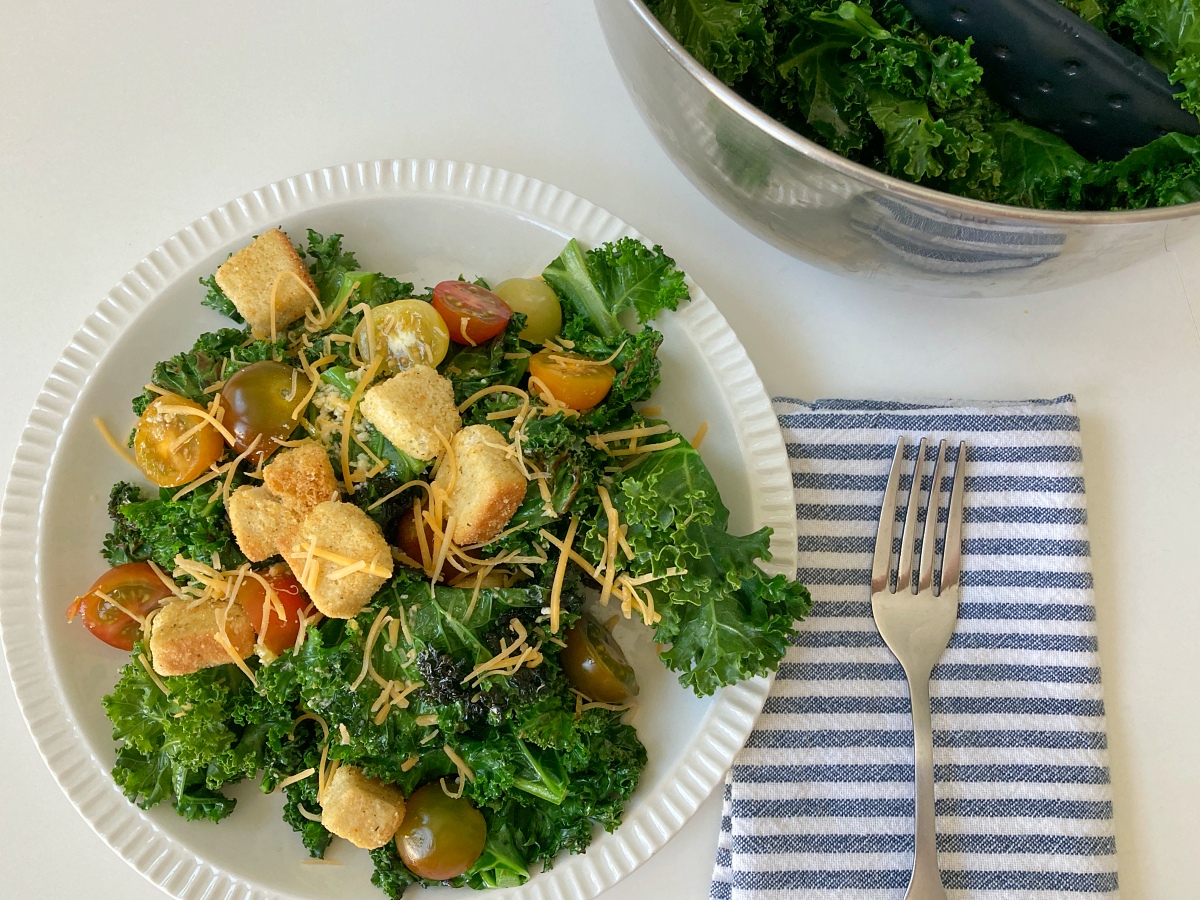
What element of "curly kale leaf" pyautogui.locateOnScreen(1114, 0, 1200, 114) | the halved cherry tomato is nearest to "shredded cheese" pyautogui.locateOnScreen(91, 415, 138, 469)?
the halved cherry tomato

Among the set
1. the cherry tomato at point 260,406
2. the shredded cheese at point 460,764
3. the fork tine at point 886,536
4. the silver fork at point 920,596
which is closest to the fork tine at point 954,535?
the silver fork at point 920,596

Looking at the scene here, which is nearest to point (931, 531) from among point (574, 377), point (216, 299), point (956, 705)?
point (956, 705)

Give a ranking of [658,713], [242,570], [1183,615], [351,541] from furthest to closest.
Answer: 1. [1183,615]
2. [658,713]
3. [242,570]
4. [351,541]

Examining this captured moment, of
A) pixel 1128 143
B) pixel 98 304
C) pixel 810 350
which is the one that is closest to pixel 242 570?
pixel 98 304

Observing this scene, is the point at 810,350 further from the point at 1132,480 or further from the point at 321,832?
the point at 321,832

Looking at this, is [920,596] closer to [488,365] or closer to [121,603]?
[488,365]

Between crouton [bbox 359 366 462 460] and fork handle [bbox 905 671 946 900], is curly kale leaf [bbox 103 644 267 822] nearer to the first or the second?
crouton [bbox 359 366 462 460]

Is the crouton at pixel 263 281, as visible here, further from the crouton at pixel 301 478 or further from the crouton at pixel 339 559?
the crouton at pixel 339 559
